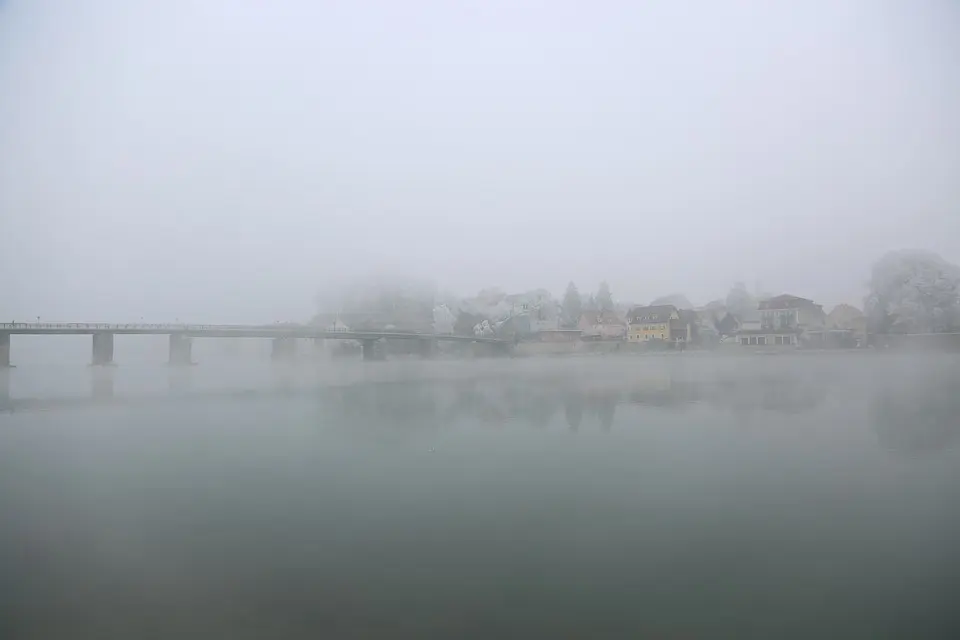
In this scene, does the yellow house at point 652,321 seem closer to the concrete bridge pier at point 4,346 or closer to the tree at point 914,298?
the tree at point 914,298

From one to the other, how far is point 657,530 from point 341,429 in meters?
5.03

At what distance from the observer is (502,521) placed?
378cm

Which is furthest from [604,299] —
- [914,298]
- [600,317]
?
[914,298]

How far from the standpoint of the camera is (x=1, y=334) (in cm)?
899

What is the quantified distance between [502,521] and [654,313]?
933 cm

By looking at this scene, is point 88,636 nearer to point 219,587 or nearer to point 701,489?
point 219,587

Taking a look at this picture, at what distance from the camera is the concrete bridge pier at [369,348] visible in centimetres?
1949

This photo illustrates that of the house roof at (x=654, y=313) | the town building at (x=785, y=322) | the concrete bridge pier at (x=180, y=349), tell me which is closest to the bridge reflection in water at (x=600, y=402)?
the town building at (x=785, y=322)

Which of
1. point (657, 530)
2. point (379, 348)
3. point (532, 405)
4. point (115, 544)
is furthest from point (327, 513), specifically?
point (379, 348)

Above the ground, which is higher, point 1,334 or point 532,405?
point 1,334

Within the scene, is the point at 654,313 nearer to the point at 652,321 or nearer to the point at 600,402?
the point at 652,321

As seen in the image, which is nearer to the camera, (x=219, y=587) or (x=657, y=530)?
(x=219, y=587)

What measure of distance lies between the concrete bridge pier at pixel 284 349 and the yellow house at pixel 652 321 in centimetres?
1012

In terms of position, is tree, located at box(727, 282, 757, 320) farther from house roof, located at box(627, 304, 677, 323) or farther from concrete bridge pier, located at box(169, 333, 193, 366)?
concrete bridge pier, located at box(169, 333, 193, 366)
